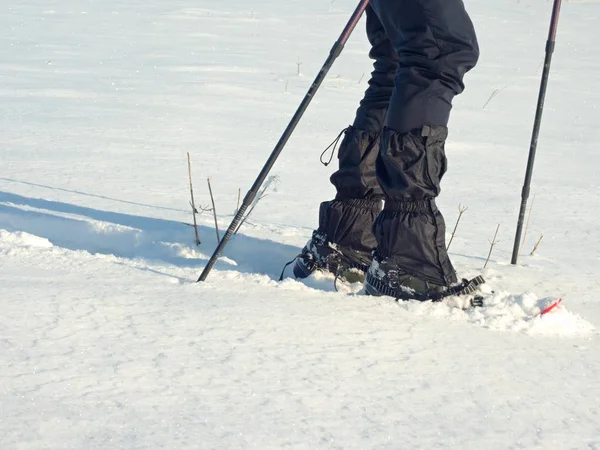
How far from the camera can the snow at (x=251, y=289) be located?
1.33 metres

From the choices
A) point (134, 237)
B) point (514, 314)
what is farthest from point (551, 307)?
point (134, 237)

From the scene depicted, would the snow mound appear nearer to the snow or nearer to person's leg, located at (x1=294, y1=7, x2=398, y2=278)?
the snow

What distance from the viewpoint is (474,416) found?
1384mm

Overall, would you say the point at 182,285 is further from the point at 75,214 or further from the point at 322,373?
the point at 75,214

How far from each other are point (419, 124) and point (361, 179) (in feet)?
1.25

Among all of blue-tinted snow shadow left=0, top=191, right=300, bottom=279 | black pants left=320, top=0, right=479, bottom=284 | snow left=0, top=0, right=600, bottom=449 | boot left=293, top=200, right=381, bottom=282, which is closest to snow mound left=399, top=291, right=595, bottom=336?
snow left=0, top=0, right=600, bottom=449

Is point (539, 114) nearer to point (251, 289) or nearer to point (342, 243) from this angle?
point (342, 243)

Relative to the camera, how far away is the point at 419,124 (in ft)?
6.61

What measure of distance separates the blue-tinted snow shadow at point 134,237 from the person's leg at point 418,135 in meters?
0.45

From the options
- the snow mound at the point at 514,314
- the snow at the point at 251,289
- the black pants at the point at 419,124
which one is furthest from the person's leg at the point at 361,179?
the snow mound at the point at 514,314

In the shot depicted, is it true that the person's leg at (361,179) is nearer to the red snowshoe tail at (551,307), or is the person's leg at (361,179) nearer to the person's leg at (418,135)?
the person's leg at (418,135)

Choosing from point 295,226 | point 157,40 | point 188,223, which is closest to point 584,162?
point 295,226

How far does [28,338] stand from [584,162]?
3.06 meters

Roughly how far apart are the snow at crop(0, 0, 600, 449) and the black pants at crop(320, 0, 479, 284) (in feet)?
0.58
